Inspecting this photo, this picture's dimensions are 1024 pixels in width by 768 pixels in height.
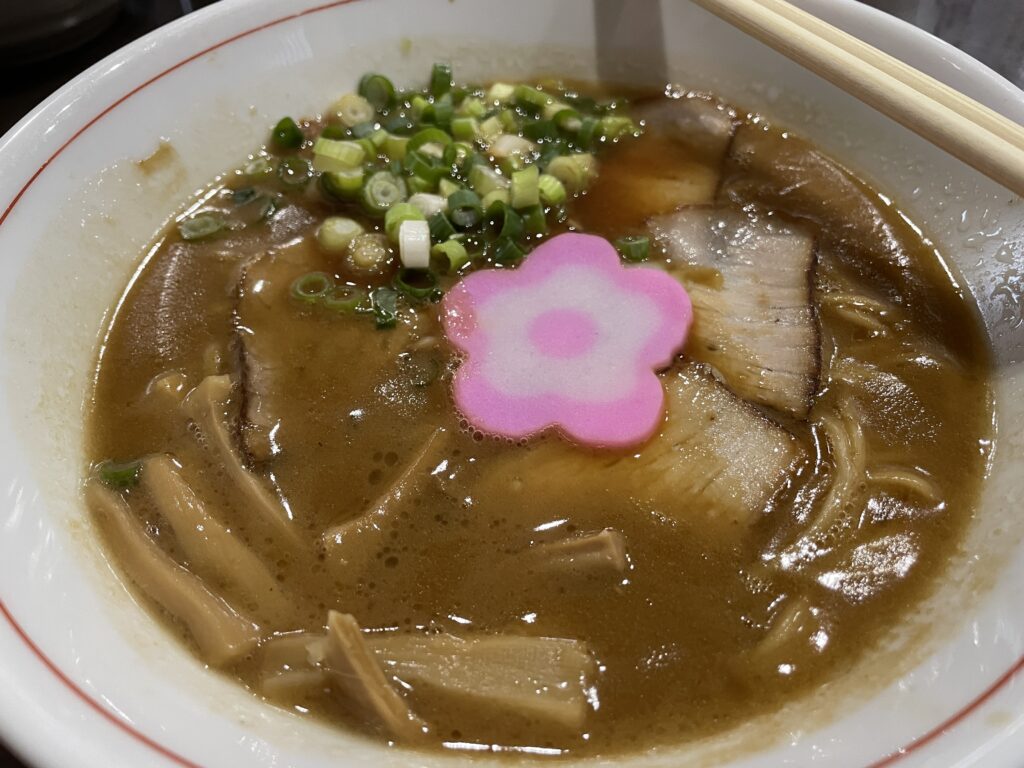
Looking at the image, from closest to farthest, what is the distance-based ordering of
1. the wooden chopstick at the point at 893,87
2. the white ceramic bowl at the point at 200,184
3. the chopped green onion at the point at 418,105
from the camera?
1. the white ceramic bowl at the point at 200,184
2. the wooden chopstick at the point at 893,87
3. the chopped green onion at the point at 418,105

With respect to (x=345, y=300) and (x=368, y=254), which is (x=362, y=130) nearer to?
(x=368, y=254)

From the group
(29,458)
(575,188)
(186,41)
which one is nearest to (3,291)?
(29,458)

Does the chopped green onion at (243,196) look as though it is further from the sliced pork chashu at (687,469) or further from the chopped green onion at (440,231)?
the sliced pork chashu at (687,469)

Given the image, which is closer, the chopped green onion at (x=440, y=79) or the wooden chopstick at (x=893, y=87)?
the wooden chopstick at (x=893, y=87)

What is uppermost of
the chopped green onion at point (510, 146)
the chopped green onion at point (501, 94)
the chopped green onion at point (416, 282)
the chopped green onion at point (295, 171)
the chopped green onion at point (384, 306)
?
the chopped green onion at point (501, 94)

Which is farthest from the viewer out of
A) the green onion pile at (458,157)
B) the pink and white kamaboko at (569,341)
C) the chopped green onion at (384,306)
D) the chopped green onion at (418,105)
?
the chopped green onion at (418,105)

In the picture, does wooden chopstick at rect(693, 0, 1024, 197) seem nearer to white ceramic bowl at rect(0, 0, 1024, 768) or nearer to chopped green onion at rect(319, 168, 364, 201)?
white ceramic bowl at rect(0, 0, 1024, 768)

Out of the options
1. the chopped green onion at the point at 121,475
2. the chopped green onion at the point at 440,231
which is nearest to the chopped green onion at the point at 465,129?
the chopped green onion at the point at 440,231

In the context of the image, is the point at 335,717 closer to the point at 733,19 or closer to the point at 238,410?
the point at 238,410
